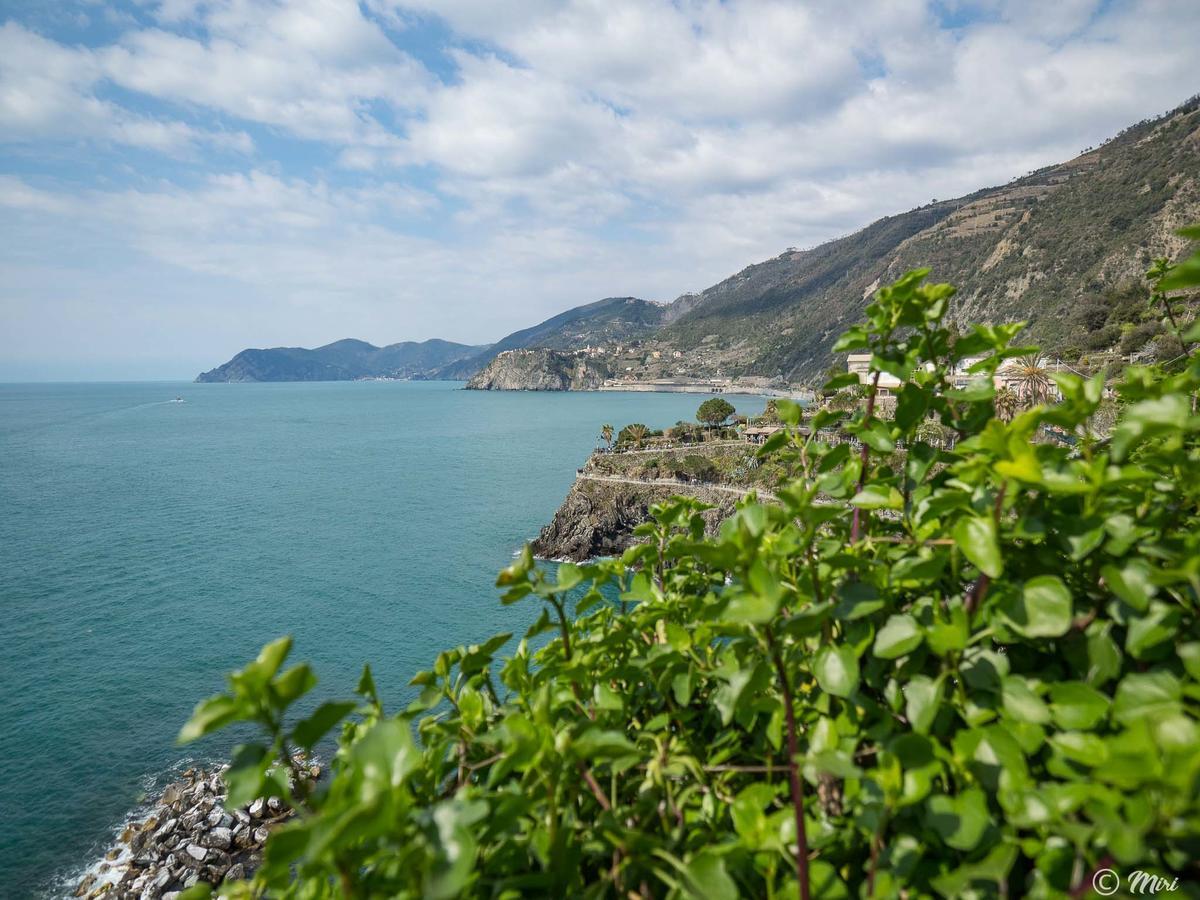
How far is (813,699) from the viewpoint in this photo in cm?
152

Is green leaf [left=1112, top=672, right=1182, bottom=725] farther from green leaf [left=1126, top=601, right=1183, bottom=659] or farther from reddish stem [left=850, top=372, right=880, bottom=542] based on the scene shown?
reddish stem [left=850, top=372, right=880, bottom=542]

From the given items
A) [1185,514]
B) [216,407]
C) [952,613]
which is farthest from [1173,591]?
[216,407]

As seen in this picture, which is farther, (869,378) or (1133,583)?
(869,378)

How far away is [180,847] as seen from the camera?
1600 cm

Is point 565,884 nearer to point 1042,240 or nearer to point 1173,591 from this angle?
point 1173,591

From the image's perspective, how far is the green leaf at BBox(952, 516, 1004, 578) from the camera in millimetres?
1083

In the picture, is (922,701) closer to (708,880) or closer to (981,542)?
(981,542)

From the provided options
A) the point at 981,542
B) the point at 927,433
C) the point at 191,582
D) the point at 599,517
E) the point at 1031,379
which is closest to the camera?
the point at 981,542

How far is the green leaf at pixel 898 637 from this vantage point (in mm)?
1164

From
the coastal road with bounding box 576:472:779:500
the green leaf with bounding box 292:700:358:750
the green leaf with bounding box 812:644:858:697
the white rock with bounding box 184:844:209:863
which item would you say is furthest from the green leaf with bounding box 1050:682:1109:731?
the coastal road with bounding box 576:472:779:500

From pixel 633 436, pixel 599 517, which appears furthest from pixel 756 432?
pixel 599 517

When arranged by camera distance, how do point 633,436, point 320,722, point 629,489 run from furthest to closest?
point 633,436 < point 629,489 < point 320,722

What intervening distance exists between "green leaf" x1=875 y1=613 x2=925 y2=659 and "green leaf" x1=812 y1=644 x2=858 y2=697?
2.9 inches

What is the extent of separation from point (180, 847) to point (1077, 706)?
70.4 feet
